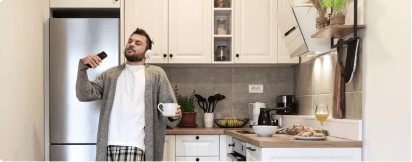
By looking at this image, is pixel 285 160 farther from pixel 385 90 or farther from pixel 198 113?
pixel 198 113

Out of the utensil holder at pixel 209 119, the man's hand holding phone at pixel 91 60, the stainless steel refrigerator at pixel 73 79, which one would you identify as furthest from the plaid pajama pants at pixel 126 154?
the utensil holder at pixel 209 119

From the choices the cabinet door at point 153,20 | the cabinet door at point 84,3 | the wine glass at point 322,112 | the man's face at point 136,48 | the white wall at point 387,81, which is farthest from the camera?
the cabinet door at point 153,20

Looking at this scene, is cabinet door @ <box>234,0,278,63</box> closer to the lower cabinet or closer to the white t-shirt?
the lower cabinet

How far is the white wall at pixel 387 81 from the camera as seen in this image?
1651 mm

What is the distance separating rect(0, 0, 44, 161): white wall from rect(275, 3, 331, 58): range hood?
1.69 metres

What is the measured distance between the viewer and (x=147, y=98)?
2.15 m

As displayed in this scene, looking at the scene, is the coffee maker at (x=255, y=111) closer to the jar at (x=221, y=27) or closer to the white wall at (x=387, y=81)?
the jar at (x=221, y=27)

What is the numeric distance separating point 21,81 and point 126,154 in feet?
2.65

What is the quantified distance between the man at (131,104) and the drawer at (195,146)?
1.82 feet

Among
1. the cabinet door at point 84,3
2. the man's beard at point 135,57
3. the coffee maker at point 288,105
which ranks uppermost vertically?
the cabinet door at point 84,3

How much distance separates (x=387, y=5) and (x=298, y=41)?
73 centimetres

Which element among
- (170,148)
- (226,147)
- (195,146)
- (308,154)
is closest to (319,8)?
(308,154)

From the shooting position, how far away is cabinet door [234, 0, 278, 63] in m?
3.05

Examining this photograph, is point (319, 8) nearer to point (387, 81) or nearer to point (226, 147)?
point (387, 81)
